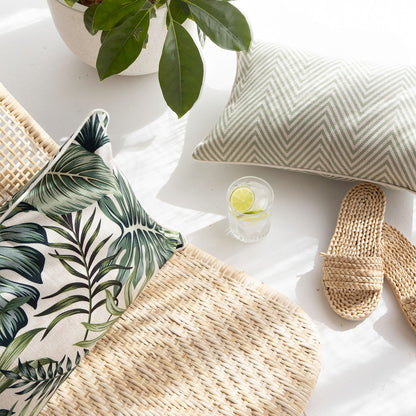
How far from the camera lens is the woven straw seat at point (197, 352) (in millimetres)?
794

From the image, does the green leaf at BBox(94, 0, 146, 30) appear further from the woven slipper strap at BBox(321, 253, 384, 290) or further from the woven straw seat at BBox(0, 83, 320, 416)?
the woven slipper strap at BBox(321, 253, 384, 290)

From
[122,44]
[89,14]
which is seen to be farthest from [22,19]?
[122,44]

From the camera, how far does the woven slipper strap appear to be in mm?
971

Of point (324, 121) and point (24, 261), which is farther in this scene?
point (324, 121)

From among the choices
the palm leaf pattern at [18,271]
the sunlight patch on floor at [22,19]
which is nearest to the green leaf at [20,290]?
the palm leaf pattern at [18,271]

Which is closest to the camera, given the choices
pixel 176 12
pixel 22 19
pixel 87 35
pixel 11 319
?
pixel 11 319

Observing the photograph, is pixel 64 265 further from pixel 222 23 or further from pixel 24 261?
pixel 222 23

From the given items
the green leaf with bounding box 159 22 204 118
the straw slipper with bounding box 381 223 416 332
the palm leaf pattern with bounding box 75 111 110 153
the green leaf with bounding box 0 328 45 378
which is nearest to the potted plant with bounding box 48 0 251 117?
the green leaf with bounding box 159 22 204 118

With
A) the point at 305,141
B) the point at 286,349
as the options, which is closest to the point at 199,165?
the point at 305,141

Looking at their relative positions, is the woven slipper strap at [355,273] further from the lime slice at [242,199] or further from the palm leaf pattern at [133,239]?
the palm leaf pattern at [133,239]

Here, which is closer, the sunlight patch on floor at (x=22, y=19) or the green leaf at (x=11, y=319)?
the green leaf at (x=11, y=319)

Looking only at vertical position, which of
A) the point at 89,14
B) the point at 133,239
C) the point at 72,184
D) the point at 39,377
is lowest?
the point at 39,377

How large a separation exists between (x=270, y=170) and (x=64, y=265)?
551 mm

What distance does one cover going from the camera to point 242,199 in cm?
103
